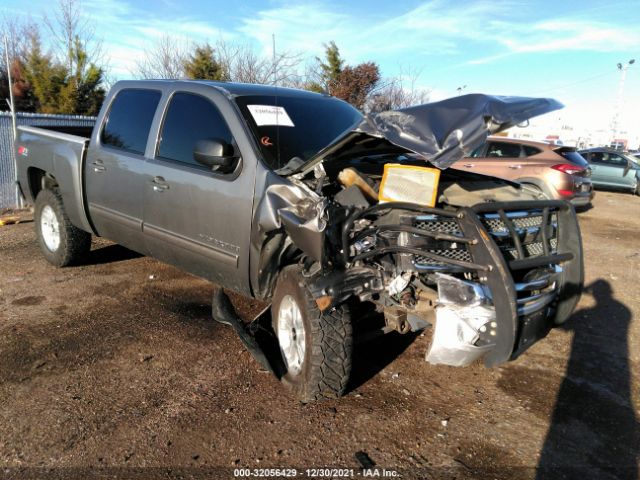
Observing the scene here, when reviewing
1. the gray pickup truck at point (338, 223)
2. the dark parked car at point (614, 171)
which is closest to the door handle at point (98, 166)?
the gray pickup truck at point (338, 223)

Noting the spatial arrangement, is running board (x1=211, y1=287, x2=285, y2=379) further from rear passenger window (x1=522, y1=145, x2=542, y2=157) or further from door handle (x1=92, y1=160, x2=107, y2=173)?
rear passenger window (x1=522, y1=145, x2=542, y2=157)

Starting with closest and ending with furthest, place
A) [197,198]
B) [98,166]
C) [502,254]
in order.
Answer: [502,254], [197,198], [98,166]

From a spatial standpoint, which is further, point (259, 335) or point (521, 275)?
Result: point (259, 335)

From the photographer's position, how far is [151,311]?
4.41 m

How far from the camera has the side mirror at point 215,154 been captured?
3328mm

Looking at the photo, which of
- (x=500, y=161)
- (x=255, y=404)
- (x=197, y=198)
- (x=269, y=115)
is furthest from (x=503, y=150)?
(x=255, y=404)

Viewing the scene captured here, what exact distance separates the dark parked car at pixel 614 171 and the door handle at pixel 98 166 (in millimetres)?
16236

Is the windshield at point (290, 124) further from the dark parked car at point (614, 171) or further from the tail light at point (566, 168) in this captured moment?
the dark parked car at point (614, 171)

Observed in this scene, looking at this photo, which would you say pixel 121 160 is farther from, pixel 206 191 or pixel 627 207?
pixel 627 207

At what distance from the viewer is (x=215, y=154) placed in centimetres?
332

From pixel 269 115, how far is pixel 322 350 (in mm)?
1829

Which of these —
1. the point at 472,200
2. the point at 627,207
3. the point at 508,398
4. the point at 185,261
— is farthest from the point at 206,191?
the point at 627,207

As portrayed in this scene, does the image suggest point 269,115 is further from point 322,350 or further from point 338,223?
point 322,350

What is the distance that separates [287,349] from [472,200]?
59.1 inches
